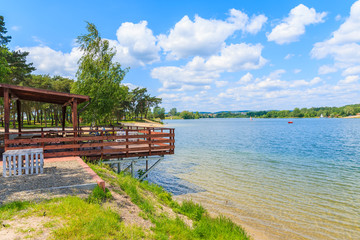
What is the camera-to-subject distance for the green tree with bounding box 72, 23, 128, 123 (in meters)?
23.5

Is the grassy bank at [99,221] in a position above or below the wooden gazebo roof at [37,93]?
below

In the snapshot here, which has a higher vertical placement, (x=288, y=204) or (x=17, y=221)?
(x=17, y=221)

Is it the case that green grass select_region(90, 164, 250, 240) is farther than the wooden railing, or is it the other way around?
the wooden railing

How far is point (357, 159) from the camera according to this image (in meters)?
21.3

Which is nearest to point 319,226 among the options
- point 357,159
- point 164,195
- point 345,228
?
point 345,228

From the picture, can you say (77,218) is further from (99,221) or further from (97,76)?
(97,76)

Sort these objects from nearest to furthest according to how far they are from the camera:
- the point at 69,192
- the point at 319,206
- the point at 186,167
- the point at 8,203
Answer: the point at 8,203 → the point at 69,192 → the point at 319,206 → the point at 186,167

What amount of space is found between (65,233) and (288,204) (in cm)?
974

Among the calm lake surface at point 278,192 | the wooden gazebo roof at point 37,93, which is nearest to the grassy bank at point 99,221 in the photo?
the calm lake surface at point 278,192

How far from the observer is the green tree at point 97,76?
926 inches

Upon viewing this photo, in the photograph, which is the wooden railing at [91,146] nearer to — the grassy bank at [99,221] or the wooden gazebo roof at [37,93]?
the wooden gazebo roof at [37,93]

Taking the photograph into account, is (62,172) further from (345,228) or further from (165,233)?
(345,228)

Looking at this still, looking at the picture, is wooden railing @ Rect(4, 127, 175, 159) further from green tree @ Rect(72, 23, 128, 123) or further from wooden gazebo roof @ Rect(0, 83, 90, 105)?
green tree @ Rect(72, 23, 128, 123)

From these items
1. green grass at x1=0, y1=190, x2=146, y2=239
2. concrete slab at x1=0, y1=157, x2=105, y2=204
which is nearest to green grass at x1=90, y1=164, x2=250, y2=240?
green grass at x1=0, y1=190, x2=146, y2=239
